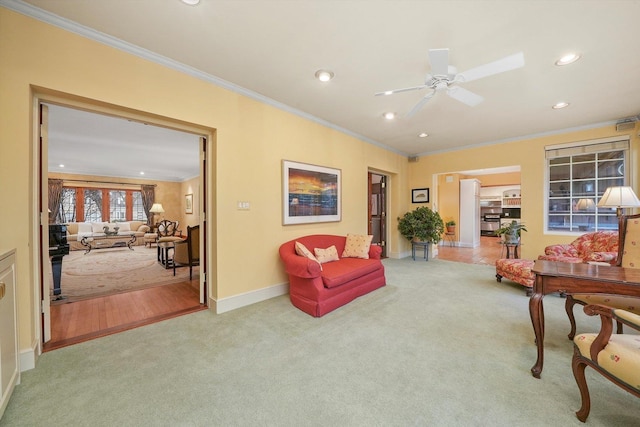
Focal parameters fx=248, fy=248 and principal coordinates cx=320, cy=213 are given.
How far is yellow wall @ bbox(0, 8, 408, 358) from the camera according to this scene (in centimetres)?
190

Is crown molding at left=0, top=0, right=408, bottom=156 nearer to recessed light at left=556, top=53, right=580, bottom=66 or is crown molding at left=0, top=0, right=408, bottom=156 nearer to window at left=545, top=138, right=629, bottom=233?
recessed light at left=556, top=53, right=580, bottom=66

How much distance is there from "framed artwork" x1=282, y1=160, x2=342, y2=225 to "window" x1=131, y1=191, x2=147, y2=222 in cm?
875

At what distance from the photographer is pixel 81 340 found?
7.64ft

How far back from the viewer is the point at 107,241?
798 centimetres

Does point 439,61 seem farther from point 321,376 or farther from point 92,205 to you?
point 92,205

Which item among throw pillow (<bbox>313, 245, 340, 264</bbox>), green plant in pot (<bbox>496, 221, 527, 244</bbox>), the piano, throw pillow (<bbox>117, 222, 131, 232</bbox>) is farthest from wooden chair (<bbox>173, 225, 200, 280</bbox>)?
green plant in pot (<bbox>496, 221, 527, 244</bbox>)

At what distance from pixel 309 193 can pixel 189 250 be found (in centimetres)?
239

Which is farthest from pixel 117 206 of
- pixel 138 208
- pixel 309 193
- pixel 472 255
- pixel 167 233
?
pixel 472 255

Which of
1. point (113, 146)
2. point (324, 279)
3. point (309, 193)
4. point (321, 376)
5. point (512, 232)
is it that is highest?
point (113, 146)

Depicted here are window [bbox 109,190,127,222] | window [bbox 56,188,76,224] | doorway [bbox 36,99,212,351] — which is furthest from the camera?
window [bbox 109,190,127,222]

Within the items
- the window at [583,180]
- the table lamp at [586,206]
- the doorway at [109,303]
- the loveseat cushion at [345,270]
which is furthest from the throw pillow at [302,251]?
the table lamp at [586,206]

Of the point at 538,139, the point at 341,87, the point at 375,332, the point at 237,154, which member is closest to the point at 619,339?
the point at 375,332

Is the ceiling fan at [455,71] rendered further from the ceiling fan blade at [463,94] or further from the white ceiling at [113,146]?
the white ceiling at [113,146]

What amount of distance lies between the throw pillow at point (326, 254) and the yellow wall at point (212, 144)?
45 cm
